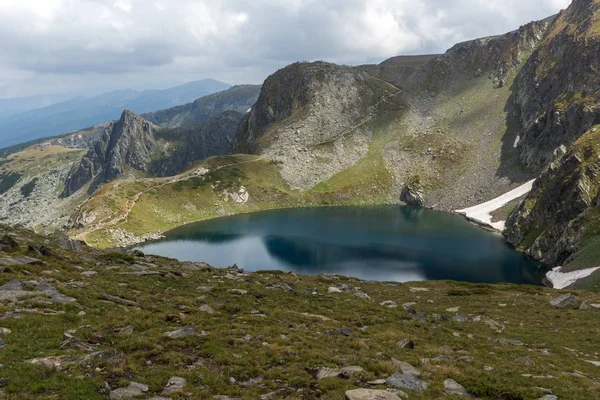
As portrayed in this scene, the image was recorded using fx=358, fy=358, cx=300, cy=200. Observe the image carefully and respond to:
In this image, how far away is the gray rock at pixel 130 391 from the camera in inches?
514

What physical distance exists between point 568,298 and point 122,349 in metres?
45.7

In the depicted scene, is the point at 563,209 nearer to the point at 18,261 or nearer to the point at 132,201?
the point at 18,261

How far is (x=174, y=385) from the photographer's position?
14617 mm

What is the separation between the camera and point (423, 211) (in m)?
153

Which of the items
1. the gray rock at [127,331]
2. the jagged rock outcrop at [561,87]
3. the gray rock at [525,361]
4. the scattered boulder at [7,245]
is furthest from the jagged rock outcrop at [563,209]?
the scattered boulder at [7,245]

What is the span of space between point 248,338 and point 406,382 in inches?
362

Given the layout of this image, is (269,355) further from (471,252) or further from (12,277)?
(471,252)

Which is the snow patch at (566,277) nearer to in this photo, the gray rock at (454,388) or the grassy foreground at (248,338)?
the grassy foreground at (248,338)

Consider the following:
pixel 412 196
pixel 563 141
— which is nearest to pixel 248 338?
pixel 412 196

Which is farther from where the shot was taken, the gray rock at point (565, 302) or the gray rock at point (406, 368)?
the gray rock at point (565, 302)

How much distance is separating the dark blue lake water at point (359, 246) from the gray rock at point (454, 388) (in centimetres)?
6034

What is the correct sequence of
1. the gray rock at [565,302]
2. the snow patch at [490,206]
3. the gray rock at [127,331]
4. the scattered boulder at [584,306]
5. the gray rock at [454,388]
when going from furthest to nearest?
the snow patch at [490,206] < the gray rock at [565,302] < the scattered boulder at [584,306] < the gray rock at [127,331] < the gray rock at [454,388]

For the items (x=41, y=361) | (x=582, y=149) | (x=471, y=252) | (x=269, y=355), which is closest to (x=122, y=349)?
(x=41, y=361)

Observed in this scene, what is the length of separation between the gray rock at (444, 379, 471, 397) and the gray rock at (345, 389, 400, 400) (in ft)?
10.9
